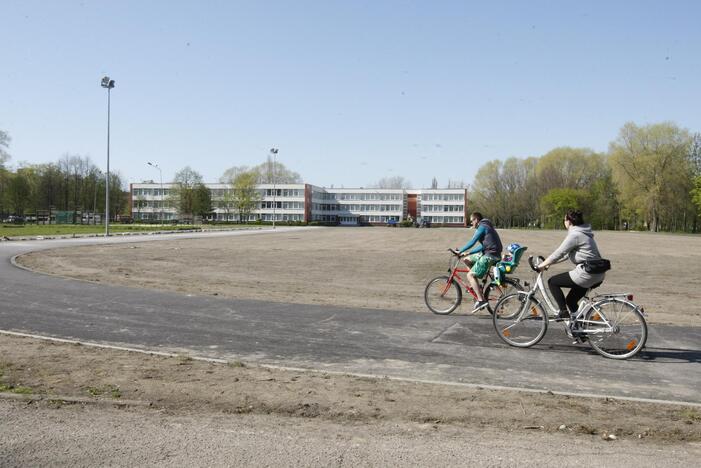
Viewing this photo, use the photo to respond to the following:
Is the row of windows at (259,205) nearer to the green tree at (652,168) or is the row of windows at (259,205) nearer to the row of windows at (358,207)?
the row of windows at (358,207)

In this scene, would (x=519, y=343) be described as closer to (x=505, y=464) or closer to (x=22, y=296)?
(x=505, y=464)

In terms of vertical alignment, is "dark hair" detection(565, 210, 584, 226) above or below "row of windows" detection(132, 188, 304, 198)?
below

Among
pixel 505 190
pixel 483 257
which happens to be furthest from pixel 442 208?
pixel 483 257

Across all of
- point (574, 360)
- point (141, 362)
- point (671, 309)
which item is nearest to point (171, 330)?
point (141, 362)

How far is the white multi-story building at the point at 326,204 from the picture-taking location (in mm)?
133250

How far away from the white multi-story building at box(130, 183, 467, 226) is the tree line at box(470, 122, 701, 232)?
2193 centimetres

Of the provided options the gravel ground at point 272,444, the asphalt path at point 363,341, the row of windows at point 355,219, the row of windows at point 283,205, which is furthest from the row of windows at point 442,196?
the gravel ground at point 272,444

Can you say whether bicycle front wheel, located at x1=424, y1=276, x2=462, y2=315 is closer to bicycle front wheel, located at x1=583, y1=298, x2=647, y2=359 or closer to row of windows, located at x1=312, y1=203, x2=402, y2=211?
bicycle front wheel, located at x1=583, y1=298, x2=647, y2=359

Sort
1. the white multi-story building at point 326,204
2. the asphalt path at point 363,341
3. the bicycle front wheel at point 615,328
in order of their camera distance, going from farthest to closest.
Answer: the white multi-story building at point 326,204 → the bicycle front wheel at point 615,328 → the asphalt path at point 363,341

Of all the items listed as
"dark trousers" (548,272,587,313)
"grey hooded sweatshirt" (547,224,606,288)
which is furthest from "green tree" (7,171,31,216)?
"grey hooded sweatshirt" (547,224,606,288)

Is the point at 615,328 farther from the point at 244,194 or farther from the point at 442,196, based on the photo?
the point at 442,196

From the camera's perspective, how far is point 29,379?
19.6 feet

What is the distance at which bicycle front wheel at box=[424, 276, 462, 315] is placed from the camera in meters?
10.7

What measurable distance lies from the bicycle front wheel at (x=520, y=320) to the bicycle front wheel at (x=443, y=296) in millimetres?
2490
